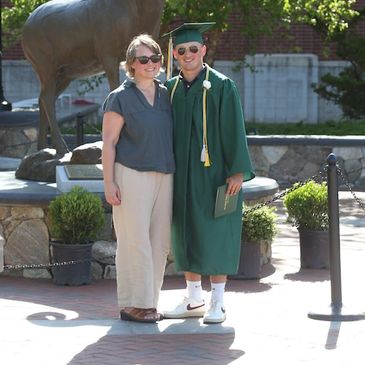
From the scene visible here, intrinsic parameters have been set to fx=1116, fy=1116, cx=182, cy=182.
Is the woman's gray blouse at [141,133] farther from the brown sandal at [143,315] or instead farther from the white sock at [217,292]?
the brown sandal at [143,315]

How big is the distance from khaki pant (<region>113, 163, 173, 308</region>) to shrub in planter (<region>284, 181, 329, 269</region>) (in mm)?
2854

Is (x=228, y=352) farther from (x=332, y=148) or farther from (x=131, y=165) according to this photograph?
(x=332, y=148)

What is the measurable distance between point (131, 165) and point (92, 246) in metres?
2.29

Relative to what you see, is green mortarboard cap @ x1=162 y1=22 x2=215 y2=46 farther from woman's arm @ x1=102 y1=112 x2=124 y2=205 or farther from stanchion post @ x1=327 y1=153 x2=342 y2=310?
stanchion post @ x1=327 y1=153 x2=342 y2=310

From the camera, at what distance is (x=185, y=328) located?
792 cm

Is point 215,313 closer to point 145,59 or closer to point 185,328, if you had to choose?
point 185,328

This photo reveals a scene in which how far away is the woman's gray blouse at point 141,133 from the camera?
779cm

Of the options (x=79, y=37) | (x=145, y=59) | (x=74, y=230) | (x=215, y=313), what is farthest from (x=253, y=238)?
(x=79, y=37)

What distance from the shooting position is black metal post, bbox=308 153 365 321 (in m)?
8.16

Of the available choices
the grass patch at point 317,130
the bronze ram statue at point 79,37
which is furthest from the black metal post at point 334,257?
the grass patch at point 317,130

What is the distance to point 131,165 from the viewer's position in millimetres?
7805

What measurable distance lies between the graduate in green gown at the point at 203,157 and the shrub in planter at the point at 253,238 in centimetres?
205

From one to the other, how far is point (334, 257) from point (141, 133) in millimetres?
1736

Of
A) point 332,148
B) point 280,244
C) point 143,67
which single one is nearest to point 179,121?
point 143,67
